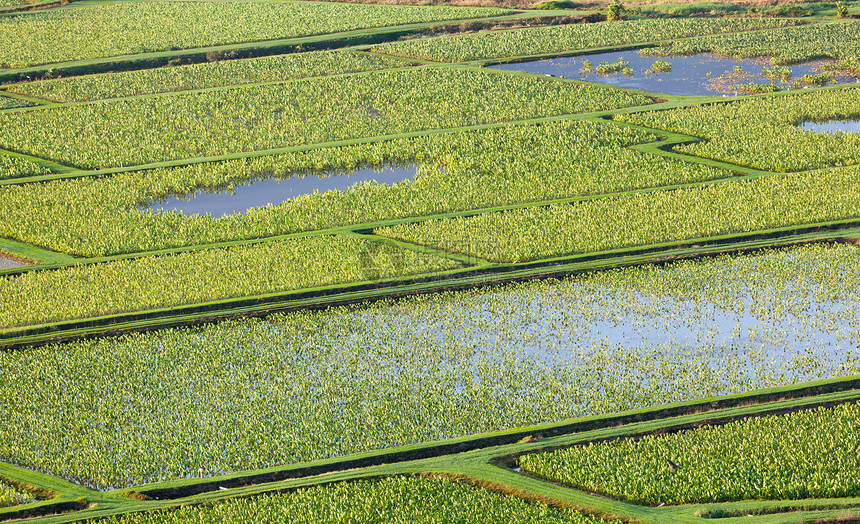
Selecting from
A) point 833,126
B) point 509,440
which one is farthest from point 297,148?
point 833,126

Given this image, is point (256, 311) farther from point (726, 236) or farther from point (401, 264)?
point (726, 236)

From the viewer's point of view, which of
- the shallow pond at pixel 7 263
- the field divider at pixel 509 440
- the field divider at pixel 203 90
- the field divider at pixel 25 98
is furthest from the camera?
the field divider at pixel 25 98

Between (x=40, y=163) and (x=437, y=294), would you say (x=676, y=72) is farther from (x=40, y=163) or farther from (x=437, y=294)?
(x=40, y=163)

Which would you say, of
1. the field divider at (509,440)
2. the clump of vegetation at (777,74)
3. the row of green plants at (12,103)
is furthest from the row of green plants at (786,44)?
the row of green plants at (12,103)

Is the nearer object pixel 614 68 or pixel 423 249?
pixel 423 249

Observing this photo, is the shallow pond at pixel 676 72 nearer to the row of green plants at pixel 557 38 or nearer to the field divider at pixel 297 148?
the row of green plants at pixel 557 38

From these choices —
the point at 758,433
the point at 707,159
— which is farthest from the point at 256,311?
the point at 707,159

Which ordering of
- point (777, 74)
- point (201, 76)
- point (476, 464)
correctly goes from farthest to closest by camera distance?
point (201, 76) < point (777, 74) < point (476, 464)
